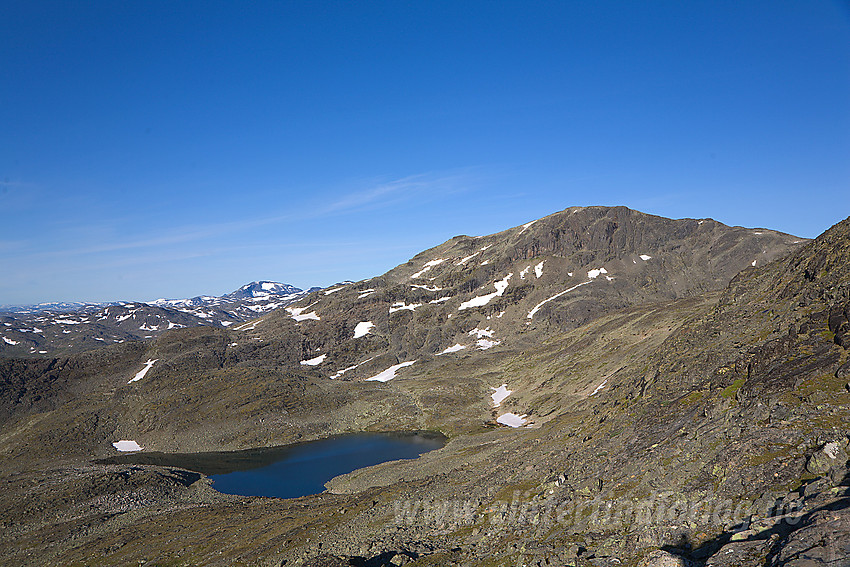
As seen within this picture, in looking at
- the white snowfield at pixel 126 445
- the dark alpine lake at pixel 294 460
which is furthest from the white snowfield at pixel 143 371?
the dark alpine lake at pixel 294 460

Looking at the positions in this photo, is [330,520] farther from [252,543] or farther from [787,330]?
[787,330]

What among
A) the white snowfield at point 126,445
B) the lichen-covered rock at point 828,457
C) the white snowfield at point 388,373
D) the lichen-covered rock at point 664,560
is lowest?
the white snowfield at point 126,445

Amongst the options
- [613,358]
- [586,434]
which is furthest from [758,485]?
[613,358]

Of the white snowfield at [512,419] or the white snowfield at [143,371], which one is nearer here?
the white snowfield at [512,419]

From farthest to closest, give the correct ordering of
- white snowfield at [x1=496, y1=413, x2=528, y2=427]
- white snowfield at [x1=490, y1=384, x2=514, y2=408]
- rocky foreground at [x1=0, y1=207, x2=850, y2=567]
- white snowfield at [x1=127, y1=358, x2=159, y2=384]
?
white snowfield at [x1=127, y1=358, x2=159, y2=384], white snowfield at [x1=490, y1=384, x2=514, y2=408], white snowfield at [x1=496, y1=413, x2=528, y2=427], rocky foreground at [x1=0, y1=207, x2=850, y2=567]

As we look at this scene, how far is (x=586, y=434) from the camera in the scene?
51281mm

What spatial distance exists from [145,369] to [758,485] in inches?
7807

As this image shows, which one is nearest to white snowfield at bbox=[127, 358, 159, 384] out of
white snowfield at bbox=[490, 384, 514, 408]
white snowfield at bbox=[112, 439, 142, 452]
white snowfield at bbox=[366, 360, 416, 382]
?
white snowfield at bbox=[112, 439, 142, 452]

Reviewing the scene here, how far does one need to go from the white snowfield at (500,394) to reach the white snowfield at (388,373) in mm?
50103

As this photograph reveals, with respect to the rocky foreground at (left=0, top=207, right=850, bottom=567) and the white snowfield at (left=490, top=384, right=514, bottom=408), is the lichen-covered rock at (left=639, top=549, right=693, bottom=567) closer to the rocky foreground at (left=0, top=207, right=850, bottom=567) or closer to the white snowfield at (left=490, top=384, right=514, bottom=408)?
the rocky foreground at (left=0, top=207, right=850, bottom=567)

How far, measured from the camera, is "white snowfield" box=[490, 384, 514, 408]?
134m

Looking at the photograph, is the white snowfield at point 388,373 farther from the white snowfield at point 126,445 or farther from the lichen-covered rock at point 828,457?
the lichen-covered rock at point 828,457

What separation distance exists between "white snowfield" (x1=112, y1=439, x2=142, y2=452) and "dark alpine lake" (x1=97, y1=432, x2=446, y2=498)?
13.4ft

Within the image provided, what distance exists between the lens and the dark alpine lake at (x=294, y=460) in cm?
8988
